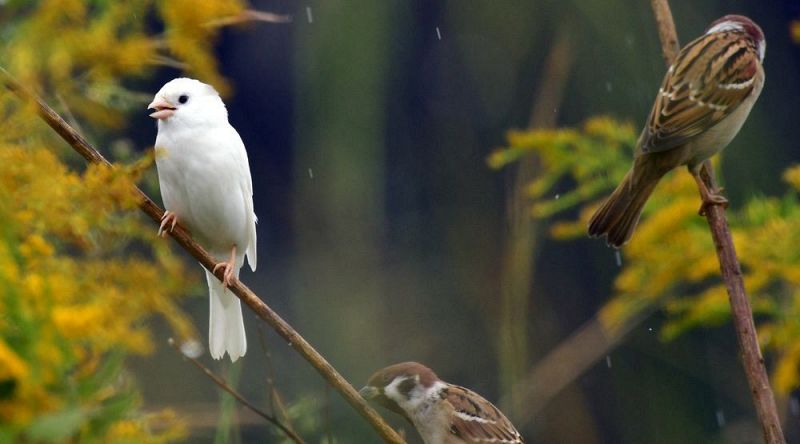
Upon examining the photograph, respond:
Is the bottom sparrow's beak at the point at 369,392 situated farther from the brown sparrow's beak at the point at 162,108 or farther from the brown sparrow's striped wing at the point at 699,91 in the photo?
the brown sparrow's striped wing at the point at 699,91

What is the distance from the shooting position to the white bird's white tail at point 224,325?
336cm

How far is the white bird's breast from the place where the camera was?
10.4 feet

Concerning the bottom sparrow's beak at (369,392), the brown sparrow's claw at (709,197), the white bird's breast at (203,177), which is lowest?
the bottom sparrow's beak at (369,392)

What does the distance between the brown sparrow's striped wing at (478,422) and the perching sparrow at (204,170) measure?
2.10ft

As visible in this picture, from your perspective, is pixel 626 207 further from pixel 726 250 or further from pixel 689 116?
pixel 726 250

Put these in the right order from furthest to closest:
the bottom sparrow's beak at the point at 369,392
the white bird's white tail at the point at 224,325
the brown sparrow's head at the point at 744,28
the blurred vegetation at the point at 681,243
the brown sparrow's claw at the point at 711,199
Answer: the brown sparrow's head at the point at 744,28, the white bird's white tail at the point at 224,325, the blurred vegetation at the point at 681,243, the brown sparrow's claw at the point at 711,199, the bottom sparrow's beak at the point at 369,392

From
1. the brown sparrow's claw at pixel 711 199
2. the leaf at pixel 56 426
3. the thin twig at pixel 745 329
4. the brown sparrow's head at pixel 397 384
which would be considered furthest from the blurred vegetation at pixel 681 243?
the leaf at pixel 56 426

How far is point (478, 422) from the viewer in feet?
9.43

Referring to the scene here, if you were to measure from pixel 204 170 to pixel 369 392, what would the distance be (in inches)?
35.5

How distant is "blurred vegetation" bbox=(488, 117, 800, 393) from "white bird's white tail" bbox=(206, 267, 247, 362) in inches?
38.0

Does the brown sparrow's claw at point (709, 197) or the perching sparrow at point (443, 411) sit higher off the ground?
the brown sparrow's claw at point (709, 197)

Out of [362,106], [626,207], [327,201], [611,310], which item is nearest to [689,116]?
[626,207]

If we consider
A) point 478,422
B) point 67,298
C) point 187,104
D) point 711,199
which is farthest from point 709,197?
point 67,298

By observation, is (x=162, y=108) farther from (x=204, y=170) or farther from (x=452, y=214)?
(x=452, y=214)
